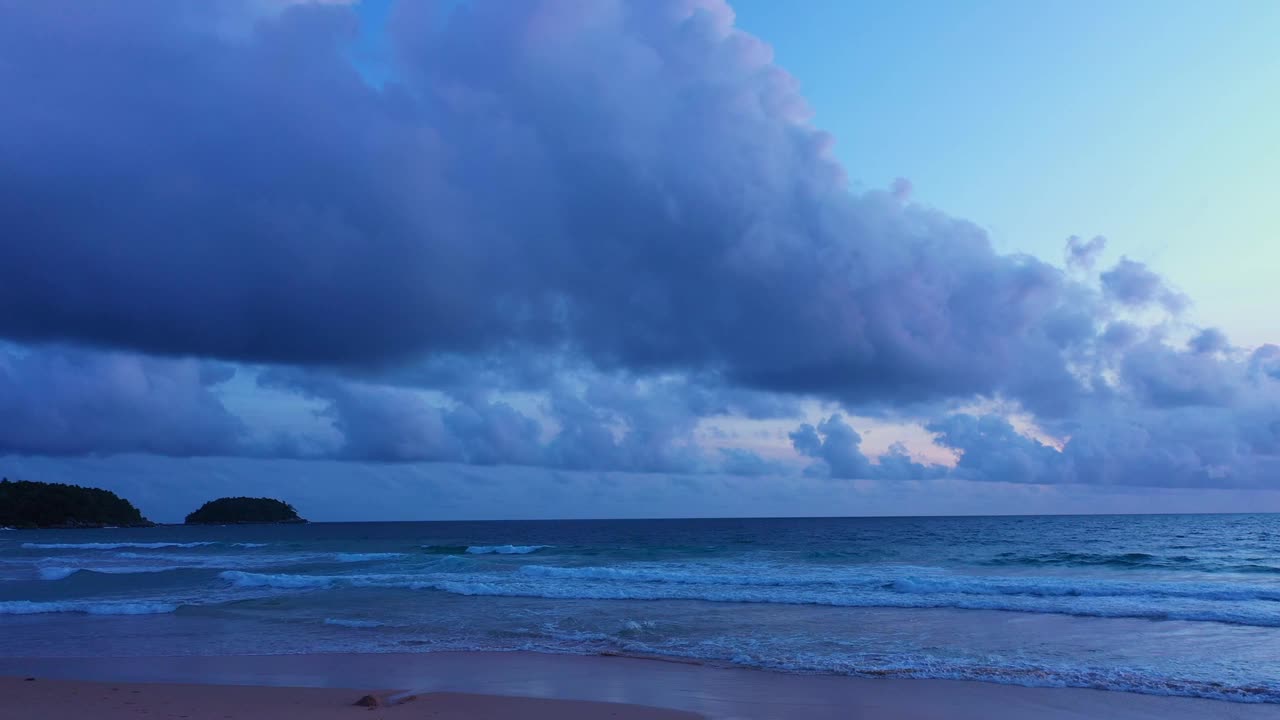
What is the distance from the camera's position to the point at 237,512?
170125 millimetres

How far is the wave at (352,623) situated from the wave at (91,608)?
5559 millimetres

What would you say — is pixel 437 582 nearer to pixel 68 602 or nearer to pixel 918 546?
pixel 68 602

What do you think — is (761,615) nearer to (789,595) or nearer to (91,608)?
(789,595)

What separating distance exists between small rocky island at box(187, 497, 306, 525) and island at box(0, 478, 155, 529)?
26304 millimetres

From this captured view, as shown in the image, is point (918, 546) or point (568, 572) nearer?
point (568, 572)

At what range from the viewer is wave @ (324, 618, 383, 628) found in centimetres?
1830

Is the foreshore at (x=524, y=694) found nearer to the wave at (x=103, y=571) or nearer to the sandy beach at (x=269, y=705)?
the sandy beach at (x=269, y=705)

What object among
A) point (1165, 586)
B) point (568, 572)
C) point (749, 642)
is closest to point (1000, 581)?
point (1165, 586)

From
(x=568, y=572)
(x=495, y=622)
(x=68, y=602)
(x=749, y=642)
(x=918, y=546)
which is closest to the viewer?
(x=749, y=642)

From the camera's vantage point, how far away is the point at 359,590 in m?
27.0

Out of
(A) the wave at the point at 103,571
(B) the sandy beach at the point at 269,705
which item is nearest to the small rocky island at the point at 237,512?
(A) the wave at the point at 103,571

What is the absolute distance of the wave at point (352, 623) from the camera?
720 inches

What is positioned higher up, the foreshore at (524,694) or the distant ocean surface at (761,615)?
the foreshore at (524,694)

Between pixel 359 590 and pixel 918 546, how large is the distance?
35.8 metres
